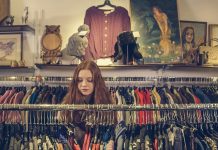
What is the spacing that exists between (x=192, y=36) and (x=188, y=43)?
10 cm

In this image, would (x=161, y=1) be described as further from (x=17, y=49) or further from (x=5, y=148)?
(x=5, y=148)

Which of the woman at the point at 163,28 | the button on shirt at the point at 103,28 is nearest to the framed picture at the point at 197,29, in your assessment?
the woman at the point at 163,28

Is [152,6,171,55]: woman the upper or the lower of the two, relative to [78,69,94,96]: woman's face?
upper

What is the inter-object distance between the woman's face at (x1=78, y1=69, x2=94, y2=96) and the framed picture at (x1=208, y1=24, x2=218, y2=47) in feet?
6.61

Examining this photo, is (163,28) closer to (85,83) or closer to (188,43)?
(188,43)

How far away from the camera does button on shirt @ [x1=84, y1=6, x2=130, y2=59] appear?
3730 mm

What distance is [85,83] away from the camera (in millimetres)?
2393

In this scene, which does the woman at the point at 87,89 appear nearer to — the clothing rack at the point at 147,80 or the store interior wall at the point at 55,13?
the clothing rack at the point at 147,80

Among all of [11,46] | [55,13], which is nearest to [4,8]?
[11,46]

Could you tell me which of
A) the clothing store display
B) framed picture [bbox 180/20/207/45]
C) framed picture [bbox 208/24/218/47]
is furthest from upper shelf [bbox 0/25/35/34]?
framed picture [bbox 208/24/218/47]

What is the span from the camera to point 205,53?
365cm

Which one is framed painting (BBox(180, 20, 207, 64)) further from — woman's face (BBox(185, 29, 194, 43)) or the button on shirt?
the button on shirt

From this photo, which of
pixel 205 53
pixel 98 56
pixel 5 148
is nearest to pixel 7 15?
pixel 98 56

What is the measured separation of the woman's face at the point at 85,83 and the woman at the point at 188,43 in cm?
169
